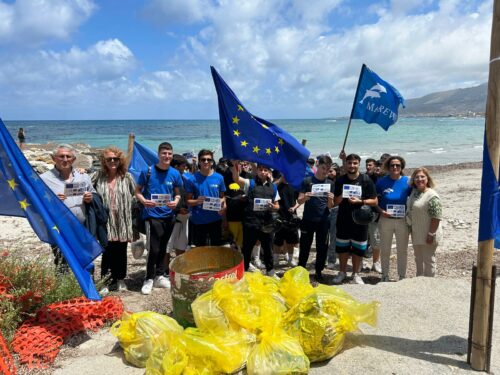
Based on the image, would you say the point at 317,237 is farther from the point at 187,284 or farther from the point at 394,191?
the point at 187,284

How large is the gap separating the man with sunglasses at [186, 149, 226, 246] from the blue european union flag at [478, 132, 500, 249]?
344cm

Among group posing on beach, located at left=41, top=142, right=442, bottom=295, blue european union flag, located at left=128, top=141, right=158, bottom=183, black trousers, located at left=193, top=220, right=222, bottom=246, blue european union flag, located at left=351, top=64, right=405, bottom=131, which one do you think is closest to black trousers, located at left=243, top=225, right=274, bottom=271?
group posing on beach, located at left=41, top=142, right=442, bottom=295

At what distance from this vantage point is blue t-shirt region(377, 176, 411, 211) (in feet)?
18.0

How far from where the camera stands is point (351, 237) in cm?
584

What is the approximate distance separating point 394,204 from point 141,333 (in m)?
3.84

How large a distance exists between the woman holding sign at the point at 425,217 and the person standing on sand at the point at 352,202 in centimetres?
55

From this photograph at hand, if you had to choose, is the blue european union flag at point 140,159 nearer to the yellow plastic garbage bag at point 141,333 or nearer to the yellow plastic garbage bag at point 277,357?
the yellow plastic garbage bag at point 141,333

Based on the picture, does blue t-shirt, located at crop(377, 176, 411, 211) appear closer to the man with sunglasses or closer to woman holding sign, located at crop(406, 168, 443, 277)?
woman holding sign, located at crop(406, 168, 443, 277)

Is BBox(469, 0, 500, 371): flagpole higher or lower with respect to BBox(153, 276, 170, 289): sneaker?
higher

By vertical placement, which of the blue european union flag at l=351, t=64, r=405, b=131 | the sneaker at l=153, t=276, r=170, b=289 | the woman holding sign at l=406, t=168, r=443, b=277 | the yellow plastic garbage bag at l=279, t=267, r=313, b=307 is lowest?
the sneaker at l=153, t=276, r=170, b=289

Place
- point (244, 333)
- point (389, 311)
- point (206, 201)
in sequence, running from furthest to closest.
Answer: point (206, 201) < point (389, 311) < point (244, 333)

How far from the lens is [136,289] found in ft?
18.7

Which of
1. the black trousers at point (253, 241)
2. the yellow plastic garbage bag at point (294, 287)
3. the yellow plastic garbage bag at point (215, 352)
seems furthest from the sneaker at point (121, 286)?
the yellow plastic garbage bag at point (215, 352)

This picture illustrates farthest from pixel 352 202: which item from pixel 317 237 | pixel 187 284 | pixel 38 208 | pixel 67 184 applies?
pixel 38 208
